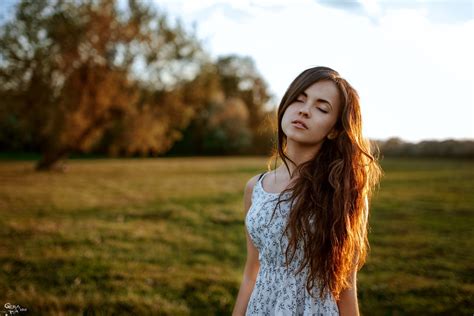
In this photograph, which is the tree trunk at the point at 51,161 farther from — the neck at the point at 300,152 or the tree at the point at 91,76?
the neck at the point at 300,152

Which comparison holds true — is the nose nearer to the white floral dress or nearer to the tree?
the white floral dress

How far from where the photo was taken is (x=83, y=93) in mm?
22125

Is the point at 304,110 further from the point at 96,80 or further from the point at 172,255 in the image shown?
the point at 96,80

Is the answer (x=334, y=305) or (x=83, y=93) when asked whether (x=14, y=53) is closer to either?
(x=83, y=93)

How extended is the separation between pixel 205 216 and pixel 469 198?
972cm

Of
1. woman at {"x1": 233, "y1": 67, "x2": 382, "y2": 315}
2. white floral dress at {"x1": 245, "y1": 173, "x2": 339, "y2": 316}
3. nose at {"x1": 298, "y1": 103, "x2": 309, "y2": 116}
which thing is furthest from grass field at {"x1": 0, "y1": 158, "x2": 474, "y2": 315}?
nose at {"x1": 298, "y1": 103, "x2": 309, "y2": 116}

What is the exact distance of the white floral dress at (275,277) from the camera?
7.15 feet

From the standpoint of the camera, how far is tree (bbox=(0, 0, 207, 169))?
67.8ft

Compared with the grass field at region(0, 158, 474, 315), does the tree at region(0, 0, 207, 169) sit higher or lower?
higher

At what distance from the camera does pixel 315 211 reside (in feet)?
7.28

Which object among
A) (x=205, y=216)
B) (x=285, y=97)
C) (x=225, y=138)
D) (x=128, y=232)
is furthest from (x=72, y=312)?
(x=225, y=138)

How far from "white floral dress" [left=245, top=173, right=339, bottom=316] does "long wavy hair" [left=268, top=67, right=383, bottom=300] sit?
62 mm

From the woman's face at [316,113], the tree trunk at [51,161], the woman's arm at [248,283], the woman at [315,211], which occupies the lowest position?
the tree trunk at [51,161]

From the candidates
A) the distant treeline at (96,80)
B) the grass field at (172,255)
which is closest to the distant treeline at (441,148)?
the distant treeline at (96,80)
